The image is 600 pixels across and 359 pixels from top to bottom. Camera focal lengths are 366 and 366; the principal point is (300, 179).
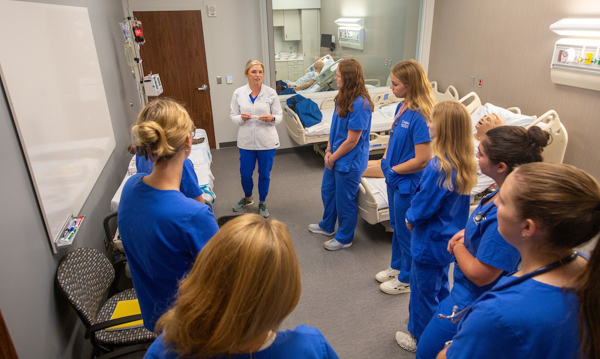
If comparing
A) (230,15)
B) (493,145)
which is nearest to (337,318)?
(493,145)

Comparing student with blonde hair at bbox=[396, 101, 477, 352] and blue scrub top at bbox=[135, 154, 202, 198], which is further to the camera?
blue scrub top at bbox=[135, 154, 202, 198]

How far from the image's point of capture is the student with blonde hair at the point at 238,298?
70cm

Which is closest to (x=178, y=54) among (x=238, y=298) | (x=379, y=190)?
(x=379, y=190)

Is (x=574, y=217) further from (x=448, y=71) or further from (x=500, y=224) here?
(x=448, y=71)

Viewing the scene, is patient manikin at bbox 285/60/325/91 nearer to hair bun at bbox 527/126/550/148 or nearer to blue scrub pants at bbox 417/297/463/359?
hair bun at bbox 527/126/550/148

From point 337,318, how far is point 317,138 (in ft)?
9.39

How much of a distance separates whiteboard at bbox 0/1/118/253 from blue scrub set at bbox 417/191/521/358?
1.83 metres

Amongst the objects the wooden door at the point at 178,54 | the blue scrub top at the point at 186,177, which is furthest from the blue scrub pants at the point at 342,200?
the wooden door at the point at 178,54

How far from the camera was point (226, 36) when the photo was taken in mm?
5422

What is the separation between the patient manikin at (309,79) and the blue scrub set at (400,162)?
11.3 feet

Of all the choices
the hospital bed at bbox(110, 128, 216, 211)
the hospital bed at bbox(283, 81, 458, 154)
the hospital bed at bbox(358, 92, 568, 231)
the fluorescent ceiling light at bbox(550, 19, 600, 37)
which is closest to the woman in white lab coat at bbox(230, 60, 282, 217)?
the hospital bed at bbox(110, 128, 216, 211)

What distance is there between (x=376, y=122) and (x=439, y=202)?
3.42 m

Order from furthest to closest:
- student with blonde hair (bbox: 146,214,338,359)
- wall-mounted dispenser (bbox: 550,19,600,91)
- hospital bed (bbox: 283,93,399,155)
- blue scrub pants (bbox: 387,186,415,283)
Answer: hospital bed (bbox: 283,93,399,155) → wall-mounted dispenser (bbox: 550,19,600,91) → blue scrub pants (bbox: 387,186,415,283) → student with blonde hair (bbox: 146,214,338,359)

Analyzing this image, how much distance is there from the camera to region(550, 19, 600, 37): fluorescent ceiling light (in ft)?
10.2
